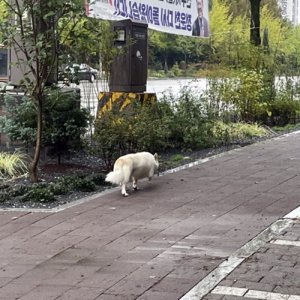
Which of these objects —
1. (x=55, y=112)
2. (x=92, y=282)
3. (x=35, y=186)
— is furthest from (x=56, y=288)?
(x=55, y=112)

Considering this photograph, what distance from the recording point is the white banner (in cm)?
1260

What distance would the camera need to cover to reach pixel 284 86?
712 inches

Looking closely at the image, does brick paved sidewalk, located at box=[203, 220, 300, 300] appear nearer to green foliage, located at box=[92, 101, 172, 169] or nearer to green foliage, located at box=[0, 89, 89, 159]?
green foliage, located at box=[92, 101, 172, 169]

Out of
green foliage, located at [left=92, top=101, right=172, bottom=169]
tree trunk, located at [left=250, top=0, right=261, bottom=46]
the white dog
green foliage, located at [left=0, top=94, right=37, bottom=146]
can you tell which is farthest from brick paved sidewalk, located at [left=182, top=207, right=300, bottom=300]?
tree trunk, located at [left=250, top=0, right=261, bottom=46]

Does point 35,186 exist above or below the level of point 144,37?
below

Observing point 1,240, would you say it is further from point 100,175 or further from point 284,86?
point 284,86

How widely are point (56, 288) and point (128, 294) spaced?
58 centimetres

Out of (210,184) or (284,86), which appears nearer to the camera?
(210,184)

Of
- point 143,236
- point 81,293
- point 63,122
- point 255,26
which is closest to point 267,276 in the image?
point 81,293

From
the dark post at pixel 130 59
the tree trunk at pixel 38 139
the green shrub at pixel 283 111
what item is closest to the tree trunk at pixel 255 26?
the green shrub at pixel 283 111

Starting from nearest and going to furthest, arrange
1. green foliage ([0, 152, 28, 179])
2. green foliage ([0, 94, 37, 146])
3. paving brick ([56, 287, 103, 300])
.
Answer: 1. paving brick ([56, 287, 103, 300])
2. green foliage ([0, 152, 28, 179])
3. green foliage ([0, 94, 37, 146])

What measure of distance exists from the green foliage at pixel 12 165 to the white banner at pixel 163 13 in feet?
8.11

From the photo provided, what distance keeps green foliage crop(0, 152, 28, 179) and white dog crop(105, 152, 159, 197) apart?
187 cm

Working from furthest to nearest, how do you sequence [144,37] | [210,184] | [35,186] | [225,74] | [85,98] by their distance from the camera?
[225,74], [144,37], [85,98], [210,184], [35,186]
